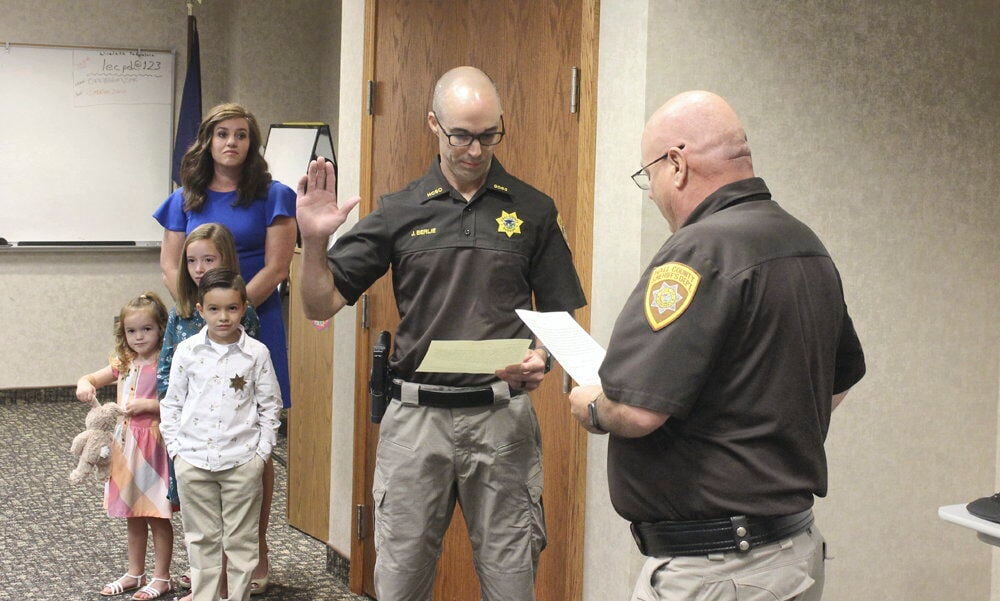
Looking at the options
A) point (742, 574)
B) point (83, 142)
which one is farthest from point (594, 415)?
point (83, 142)

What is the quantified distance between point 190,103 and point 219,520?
4095mm

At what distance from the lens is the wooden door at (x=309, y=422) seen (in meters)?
3.95

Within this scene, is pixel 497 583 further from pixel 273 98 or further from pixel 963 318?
pixel 273 98

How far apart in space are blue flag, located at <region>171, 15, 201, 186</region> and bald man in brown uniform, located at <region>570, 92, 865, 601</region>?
5320mm

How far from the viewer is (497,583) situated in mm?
2410

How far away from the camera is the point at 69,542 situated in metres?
4.01

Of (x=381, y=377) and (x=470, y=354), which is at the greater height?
(x=470, y=354)

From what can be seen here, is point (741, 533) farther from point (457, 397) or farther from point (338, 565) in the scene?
point (338, 565)

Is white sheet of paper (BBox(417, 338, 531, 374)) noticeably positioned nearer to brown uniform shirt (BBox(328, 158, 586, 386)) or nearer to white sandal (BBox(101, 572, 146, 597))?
brown uniform shirt (BBox(328, 158, 586, 386))

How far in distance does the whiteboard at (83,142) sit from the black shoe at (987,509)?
5.63 m

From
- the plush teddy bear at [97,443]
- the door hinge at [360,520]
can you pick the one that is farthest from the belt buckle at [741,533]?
the plush teddy bear at [97,443]

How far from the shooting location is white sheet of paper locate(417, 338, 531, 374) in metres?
2.10

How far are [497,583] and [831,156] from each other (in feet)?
4.72

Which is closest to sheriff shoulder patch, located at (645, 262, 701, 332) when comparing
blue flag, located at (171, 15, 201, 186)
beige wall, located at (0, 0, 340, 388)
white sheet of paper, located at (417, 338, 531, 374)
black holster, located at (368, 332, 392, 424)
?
white sheet of paper, located at (417, 338, 531, 374)
